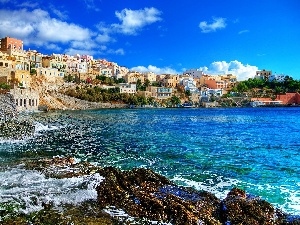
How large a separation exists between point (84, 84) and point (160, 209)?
4701 inches

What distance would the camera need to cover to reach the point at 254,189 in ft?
51.4

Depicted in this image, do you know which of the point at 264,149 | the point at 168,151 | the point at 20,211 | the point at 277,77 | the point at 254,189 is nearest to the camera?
the point at 20,211

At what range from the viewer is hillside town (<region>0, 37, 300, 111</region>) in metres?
82.8

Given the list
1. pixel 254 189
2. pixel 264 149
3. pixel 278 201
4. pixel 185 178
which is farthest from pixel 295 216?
pixel 264 149

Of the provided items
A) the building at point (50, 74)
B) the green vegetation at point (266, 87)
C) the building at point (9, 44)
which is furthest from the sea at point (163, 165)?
the green vegetation at point (266, 87)

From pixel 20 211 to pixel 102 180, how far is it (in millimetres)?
3952

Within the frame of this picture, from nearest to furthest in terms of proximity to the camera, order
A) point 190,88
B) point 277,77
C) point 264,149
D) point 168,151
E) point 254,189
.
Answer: point 254,189
point 168,151
point 264,149
point 190,88
point 277,77

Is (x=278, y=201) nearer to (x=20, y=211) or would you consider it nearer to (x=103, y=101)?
(x=20, y=211)

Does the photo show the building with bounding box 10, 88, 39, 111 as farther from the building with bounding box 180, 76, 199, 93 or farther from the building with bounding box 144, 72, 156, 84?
Result: the building with bounding box 144, 72, 156, 84

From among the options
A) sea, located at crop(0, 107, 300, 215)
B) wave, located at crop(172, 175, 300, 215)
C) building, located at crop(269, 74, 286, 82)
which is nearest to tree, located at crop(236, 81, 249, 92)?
building, located at crop(269, 74, 286, 82)

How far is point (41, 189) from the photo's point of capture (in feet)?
44.5

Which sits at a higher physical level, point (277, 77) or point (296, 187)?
point (277, 77)

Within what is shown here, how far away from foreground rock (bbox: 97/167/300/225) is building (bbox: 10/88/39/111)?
62.6 m

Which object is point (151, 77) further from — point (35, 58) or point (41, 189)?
point (41, 189)
